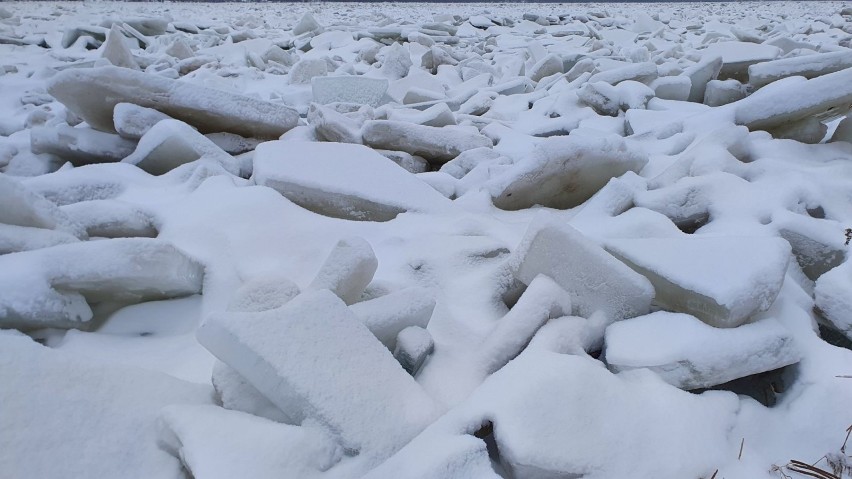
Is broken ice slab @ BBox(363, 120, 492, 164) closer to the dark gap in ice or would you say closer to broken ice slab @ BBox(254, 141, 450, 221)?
broken ice slab @ BBox(254, 141, 450, 221)

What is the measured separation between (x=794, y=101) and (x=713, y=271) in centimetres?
138

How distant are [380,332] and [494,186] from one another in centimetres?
103

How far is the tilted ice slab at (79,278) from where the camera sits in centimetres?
126

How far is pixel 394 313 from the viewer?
1.25 m

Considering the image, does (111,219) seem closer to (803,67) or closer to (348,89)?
(348,89)

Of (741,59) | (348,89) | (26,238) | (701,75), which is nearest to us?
(26,238)

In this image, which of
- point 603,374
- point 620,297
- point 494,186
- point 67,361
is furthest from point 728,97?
point 67,361

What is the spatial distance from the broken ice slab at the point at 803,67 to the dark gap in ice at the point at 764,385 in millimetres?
2212

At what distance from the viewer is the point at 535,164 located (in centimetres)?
204

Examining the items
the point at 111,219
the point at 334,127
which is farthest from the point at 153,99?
the point at 111,219

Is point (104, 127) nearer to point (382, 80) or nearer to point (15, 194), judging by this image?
point (15, 194)

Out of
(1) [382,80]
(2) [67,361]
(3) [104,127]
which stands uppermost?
(2) [67,361]

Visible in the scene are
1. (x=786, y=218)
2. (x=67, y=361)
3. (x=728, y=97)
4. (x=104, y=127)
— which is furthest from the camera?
(x=728, y=97)

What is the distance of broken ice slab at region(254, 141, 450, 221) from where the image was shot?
1994 millimetres
